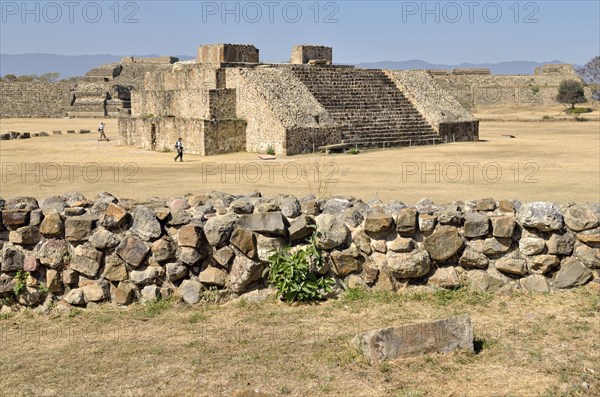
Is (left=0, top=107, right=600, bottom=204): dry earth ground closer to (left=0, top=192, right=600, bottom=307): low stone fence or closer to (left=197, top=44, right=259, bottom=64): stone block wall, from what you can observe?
(left=197, top=44, right=259, bottom=64): stone block wall

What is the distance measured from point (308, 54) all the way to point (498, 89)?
1351 inches

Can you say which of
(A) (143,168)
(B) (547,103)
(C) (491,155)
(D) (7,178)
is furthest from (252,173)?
(B) (547,103)

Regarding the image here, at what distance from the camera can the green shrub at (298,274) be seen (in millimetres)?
6422

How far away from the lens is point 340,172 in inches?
740

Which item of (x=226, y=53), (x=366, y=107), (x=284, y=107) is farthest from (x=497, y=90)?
(x=284, y=107)

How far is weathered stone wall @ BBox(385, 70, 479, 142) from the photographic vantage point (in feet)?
94.5

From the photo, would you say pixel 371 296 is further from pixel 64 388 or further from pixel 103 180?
pixel 103 180

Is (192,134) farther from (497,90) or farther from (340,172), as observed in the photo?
(497,90)

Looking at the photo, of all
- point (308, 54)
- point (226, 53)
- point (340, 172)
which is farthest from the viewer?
point (308, 54)

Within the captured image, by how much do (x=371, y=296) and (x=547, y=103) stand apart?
5769 centimetres

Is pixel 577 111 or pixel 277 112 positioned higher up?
pixel 577 111

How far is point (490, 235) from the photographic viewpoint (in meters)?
6.58

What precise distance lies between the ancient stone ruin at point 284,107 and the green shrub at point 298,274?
57.2 feet

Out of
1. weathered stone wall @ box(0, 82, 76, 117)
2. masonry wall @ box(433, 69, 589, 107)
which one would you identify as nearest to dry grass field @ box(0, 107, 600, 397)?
weathered stone wall @ box(0, 82, 76, 117)
